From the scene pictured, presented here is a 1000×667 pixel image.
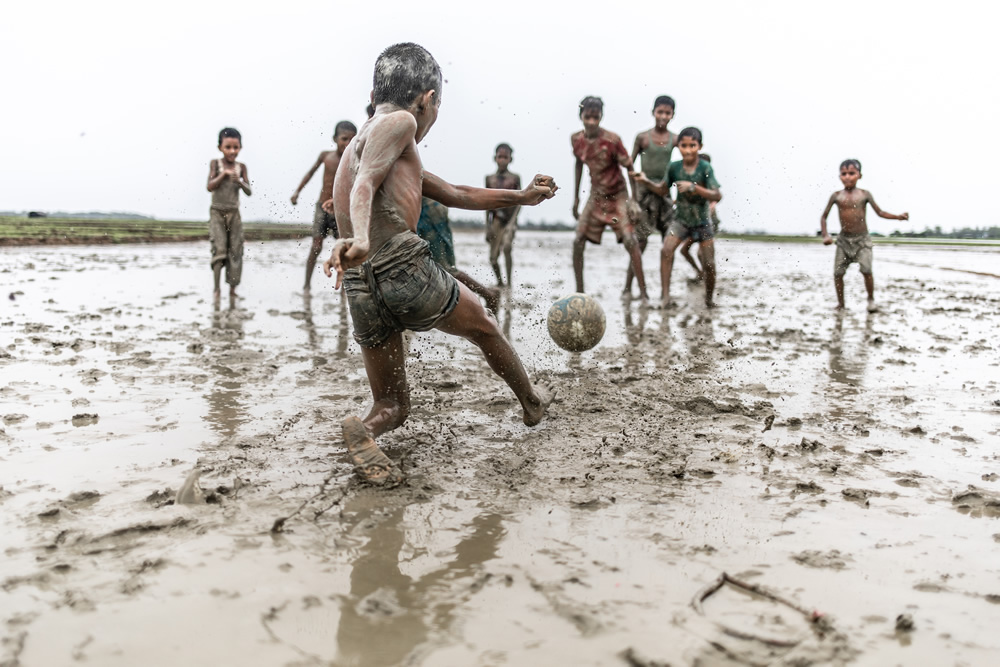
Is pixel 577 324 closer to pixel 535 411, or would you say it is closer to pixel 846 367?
pixel 535 411

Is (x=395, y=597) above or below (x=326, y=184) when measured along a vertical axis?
below

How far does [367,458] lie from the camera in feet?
10.6

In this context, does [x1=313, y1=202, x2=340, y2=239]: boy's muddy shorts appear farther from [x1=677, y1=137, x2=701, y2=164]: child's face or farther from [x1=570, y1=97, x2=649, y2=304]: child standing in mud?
[x1=677, y1=137, x2=701, y2=164]: child's face

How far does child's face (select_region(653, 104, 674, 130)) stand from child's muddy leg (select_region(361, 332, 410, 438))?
23.9 feet

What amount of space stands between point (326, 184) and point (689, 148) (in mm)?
4249

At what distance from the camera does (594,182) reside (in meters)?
9.51

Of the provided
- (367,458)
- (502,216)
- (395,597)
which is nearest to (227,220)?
(502,216)

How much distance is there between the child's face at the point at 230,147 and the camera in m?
9.03

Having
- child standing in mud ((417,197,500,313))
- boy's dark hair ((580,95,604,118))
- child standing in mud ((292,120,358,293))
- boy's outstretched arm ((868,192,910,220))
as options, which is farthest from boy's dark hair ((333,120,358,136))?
boy's outstretched arm ((868,192,910,220))

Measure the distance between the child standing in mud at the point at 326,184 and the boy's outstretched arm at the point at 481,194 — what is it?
446cm

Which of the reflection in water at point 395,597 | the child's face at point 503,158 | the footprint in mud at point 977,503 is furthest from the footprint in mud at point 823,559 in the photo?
the child's face at point 503,158

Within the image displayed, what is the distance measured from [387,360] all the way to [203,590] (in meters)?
1.53

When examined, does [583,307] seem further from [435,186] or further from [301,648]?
[301,648]

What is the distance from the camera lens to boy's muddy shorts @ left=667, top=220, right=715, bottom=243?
9.09 m
